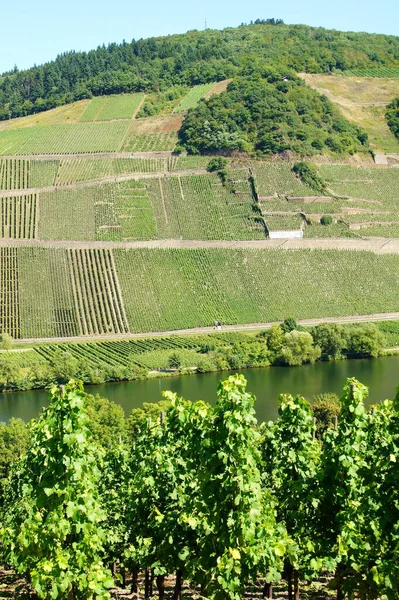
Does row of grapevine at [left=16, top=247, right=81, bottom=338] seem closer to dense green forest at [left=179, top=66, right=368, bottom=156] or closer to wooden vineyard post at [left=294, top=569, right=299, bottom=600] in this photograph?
dense green forest at [left=179, top=66, right=368, bottom=156]

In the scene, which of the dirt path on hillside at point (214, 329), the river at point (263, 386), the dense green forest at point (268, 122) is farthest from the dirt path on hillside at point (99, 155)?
the river at point (263, 386)

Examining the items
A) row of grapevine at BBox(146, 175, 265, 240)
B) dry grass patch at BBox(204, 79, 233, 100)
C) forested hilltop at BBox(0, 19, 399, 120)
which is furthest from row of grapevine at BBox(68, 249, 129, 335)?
forested hilltop at BBox(0, 19, 399, 120)

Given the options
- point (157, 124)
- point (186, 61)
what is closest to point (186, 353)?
point (157, 124)

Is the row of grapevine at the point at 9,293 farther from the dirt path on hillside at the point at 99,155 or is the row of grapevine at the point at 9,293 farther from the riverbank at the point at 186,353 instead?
the dirt path on hillside at the point at 99,155

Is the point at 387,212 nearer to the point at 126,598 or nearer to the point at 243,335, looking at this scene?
the point at 243,335

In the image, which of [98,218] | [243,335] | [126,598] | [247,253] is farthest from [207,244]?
[126,598]
